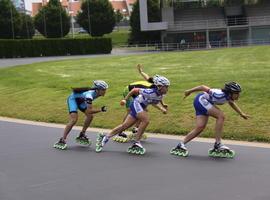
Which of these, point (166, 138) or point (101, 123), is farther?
point (101, 123)

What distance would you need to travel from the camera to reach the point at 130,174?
793 centimetres

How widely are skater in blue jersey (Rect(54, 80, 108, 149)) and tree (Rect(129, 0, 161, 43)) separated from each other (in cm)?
6439

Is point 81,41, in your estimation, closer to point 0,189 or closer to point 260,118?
point 260,118

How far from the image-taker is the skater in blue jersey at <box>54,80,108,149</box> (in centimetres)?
1005

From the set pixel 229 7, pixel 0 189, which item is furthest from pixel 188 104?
pixel 229 7

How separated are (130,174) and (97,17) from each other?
7600 centimetres

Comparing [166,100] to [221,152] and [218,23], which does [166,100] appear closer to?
[221,152]

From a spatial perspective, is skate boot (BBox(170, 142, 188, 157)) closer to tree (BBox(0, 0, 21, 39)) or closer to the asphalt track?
the asphalt track

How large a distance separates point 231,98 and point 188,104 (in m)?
5.14

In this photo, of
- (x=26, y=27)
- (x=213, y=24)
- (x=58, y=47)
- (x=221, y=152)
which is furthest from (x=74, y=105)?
(x=26, y=27)

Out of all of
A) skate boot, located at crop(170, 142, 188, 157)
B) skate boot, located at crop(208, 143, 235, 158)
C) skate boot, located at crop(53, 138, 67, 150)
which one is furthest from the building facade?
skate boot, located at crop(208, 143, 235, 158)

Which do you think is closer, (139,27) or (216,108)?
(216,108)

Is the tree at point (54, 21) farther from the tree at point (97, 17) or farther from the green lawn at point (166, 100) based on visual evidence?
the green lawn at point (166, 100)

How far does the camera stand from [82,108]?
1068cm
